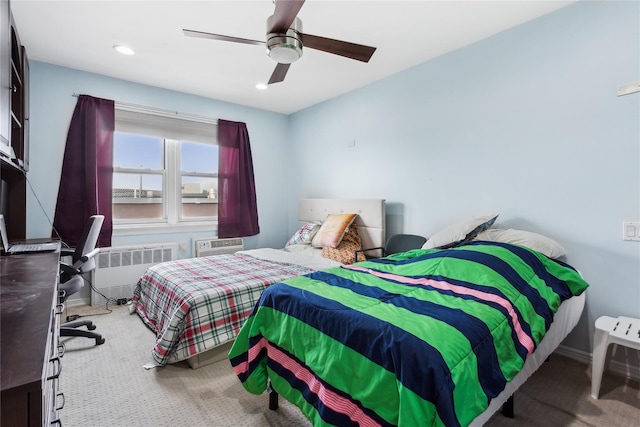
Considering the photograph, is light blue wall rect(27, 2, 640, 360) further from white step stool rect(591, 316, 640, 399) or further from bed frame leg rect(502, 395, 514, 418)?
bed frame leg rect(502, 395, 514, 418)

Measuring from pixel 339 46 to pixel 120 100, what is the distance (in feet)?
9.69

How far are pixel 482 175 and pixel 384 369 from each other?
90.1 inches

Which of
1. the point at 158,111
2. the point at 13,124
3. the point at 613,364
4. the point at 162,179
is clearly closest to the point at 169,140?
the point at 158,111

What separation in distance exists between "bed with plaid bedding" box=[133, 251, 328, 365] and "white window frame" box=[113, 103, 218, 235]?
1043 mm

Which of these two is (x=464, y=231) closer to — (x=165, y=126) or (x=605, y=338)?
(x=605, y=338)

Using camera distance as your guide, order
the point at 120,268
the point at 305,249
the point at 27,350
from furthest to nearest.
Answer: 1. the point at 305,249
2. the point at 120,268
3. the point at 27,350

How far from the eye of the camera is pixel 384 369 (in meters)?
1.11

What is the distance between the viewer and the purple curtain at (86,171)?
336cm

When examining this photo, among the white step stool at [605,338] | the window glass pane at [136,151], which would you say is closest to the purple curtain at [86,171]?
the window glass pane at [136,151]

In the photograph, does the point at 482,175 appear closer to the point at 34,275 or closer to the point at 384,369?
the point at 384,369

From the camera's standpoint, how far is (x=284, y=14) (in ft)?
5.69

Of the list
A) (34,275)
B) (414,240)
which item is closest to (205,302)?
(34,275)

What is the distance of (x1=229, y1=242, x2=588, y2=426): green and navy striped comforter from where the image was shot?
3.43 feet

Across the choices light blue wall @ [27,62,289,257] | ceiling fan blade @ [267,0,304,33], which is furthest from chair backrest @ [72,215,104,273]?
ceiling fan blade @ [267,0,304,33]
